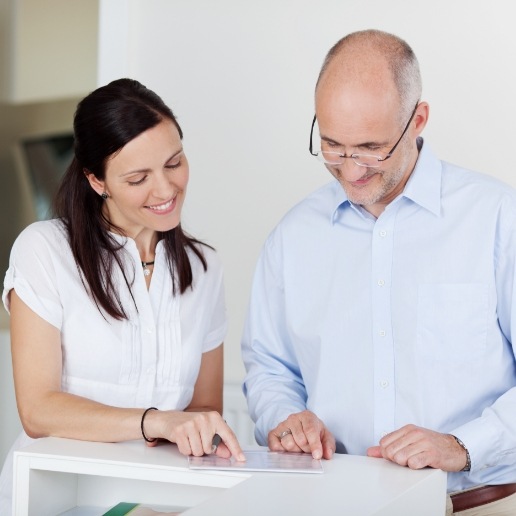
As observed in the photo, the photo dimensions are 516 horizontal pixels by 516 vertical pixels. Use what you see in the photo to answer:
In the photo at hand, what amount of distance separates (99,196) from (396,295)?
0.80 metres

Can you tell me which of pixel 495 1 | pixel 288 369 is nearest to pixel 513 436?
pixel 288 369

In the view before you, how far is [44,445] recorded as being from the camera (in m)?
2.01

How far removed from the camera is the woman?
2334 mm

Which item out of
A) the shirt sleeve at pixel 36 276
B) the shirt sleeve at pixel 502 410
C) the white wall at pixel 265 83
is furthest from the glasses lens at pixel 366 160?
the white wall at pixel 265 83

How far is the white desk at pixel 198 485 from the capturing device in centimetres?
159

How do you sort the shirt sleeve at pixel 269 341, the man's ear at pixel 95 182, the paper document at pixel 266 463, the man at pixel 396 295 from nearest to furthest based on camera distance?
the paper document at pixel 266 463
the man at pixel 396 295
the shirt sleeve at pixel 269 341
the man's ear at pixel 95 182

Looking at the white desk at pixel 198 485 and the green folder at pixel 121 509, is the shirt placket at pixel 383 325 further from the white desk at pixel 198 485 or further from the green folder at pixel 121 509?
the green folder at pixel 121 509

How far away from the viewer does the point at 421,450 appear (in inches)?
75.5

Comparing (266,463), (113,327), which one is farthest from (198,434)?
(113,327)

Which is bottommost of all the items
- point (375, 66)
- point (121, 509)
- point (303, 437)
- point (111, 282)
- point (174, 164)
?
point (121, 509)

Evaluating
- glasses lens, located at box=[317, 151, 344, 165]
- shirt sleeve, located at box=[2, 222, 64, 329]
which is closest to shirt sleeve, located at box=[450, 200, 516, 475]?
glasses lens, located at box=[317, 151, 344, 165]

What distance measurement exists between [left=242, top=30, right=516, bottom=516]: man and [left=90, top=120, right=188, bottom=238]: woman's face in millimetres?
356

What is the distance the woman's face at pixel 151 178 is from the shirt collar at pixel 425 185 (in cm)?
40

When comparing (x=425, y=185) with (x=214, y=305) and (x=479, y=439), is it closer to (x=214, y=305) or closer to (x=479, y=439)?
(x=479, y=439)
